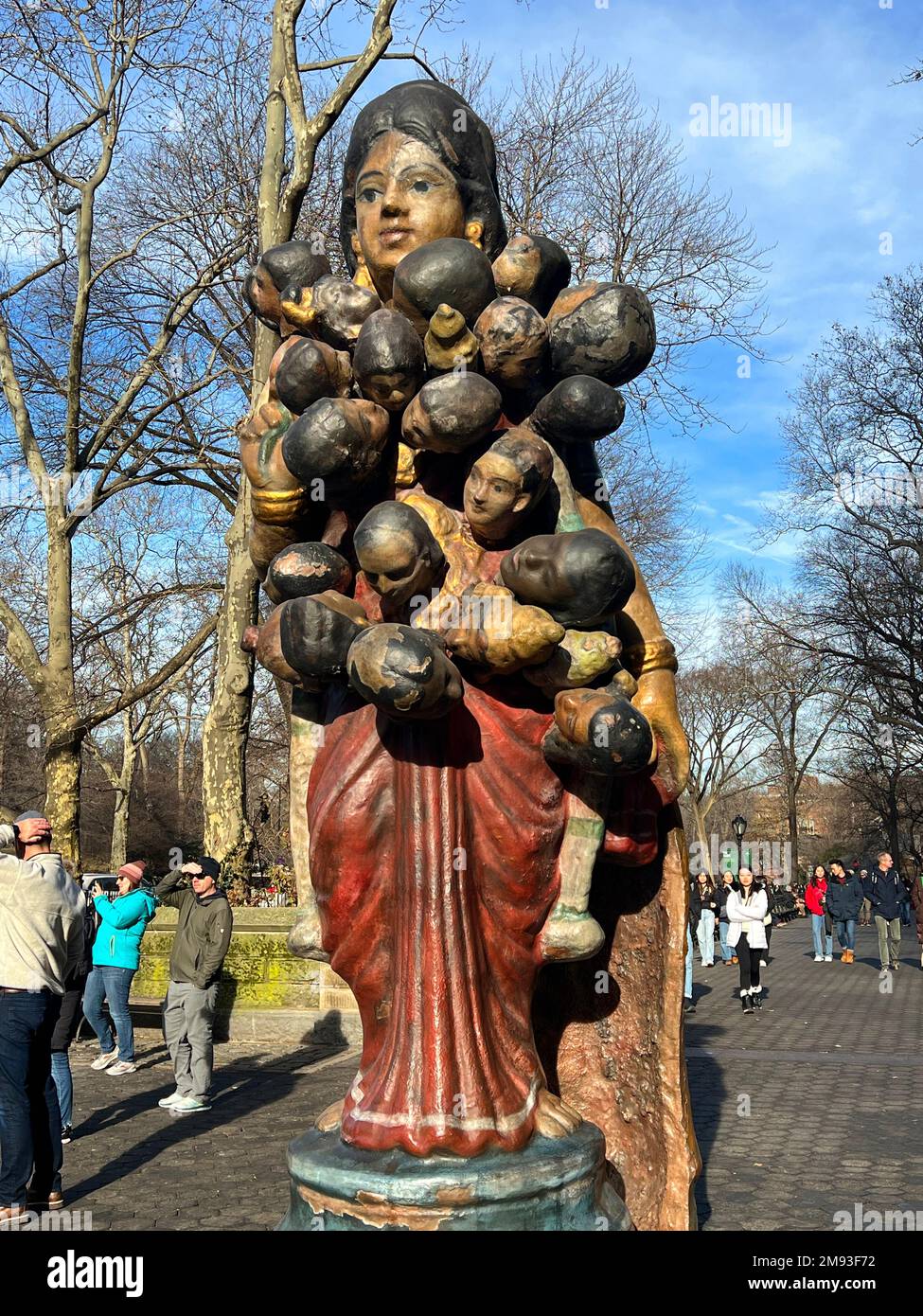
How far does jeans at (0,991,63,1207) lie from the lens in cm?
533

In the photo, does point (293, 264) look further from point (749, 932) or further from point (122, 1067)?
point (749, 932)

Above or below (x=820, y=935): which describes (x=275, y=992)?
above

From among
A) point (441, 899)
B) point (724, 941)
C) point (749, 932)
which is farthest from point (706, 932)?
point (441, 899)

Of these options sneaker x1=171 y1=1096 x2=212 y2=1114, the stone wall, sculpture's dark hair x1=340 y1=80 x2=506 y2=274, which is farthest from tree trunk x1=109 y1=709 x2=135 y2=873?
sculpture's dark hair x1=340 y1=80 x2=506 y2=274

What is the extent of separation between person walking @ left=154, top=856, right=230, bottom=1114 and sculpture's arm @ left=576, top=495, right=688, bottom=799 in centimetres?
561

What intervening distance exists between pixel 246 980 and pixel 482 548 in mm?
8949

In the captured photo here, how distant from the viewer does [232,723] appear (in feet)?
47.0

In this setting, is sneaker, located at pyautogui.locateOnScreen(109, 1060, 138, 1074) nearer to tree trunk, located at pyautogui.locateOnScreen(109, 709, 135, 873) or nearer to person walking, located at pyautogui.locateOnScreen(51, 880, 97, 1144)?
person walking, located at pyautogui.locateOnScreen(51, 880, 97, 1144)

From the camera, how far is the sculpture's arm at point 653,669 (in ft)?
11.4

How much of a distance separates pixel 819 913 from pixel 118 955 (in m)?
14.3

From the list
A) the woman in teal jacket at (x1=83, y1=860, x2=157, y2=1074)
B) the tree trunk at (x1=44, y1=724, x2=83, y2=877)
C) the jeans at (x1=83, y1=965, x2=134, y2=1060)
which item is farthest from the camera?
the tree trunk at (x1=44, y1=724, x2=83, y2=877)

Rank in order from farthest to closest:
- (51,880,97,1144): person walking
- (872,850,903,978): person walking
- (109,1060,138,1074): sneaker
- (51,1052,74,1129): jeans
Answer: (872,850,903,978): person walking → (109,1060,138,1074): sneaker → (51,1052,74,1129): jeans → (51,880,97,1144): person walking
